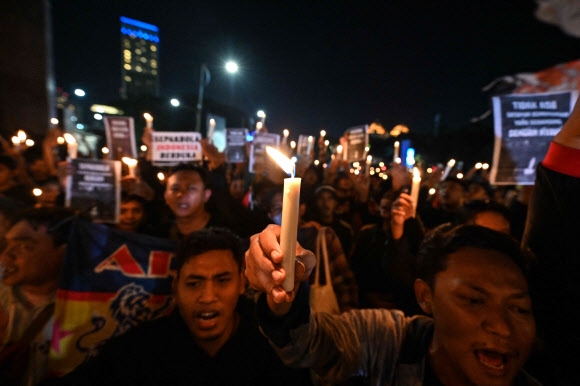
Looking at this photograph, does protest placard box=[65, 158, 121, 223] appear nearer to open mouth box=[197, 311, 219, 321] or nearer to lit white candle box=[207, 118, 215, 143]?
open mouth box=[197, 311, 219, 321]

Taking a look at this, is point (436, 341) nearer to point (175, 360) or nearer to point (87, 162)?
point (175, 360)

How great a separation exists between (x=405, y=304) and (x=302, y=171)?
16.7 ft

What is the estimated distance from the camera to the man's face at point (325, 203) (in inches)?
194

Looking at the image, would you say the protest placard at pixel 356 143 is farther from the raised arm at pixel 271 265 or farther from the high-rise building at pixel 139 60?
the high-rise building at pixel 139 60

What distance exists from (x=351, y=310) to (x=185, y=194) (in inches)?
103

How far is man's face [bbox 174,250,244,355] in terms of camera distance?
2004mm

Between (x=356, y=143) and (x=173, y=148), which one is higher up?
(x=356, y=143)

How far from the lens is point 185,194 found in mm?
3873

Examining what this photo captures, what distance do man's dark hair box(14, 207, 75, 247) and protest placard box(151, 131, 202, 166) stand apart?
13.4 feet

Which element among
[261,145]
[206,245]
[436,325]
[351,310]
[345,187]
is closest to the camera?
[436,325]

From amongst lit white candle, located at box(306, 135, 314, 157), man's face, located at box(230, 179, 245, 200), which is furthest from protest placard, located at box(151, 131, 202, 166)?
lit white candle, located at box(306, 135, 314, 157)

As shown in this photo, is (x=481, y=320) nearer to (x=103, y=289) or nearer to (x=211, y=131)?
(x=103, y=289)

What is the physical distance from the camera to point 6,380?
2053 mm

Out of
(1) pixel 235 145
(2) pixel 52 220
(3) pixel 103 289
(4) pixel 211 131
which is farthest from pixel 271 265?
(1) pixel 235 145
